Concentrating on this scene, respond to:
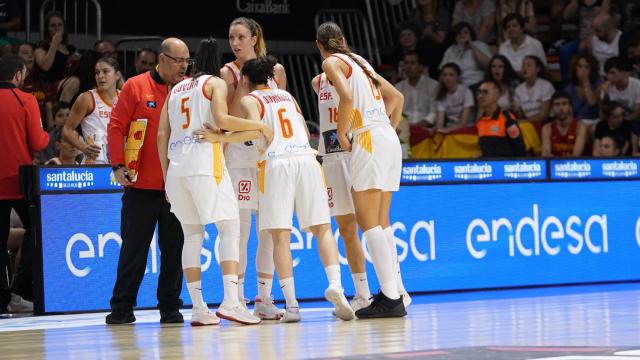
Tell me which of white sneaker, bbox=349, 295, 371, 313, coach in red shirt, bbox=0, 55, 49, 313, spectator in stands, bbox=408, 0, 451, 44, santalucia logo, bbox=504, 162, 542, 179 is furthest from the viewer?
spectator in stands, bbox=408, 0, 451, 44

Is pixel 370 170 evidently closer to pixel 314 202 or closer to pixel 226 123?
pixel 314 202

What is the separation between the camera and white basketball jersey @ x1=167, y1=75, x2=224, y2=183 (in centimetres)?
832

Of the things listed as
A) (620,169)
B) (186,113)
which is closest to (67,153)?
(186,113)

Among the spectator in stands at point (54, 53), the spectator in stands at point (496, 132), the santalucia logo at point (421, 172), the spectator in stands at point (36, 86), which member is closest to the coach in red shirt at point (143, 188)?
the santalucia logo at point (421, 172)

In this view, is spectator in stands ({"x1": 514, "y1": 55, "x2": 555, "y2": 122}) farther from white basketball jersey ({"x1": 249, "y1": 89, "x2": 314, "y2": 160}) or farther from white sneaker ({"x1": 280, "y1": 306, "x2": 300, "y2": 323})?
white sneaker ({"x1": 280, "y1": 306, "x2": 300, "y2": 323})

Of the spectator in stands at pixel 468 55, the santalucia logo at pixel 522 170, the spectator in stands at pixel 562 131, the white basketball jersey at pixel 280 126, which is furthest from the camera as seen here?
the spectator in stands at pixel 468 55

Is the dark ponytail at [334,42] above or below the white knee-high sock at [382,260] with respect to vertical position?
above

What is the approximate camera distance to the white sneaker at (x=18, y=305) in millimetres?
10023

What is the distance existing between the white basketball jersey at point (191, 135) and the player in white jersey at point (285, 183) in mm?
326

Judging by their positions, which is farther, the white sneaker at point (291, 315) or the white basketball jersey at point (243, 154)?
the white basketball jersey at point (243, 154)

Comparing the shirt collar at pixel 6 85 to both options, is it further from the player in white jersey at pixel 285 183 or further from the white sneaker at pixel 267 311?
the white sneaker at pixel 267 311

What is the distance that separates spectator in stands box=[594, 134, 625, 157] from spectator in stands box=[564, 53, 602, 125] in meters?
1.29

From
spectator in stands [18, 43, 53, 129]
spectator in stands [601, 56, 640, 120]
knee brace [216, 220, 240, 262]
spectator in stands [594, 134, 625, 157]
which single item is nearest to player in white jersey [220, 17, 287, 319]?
knee brace [216, 220, 240, 262]

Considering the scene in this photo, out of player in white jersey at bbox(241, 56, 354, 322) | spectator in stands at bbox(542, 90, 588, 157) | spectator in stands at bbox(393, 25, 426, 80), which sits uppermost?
spectator in stands at bbox(393, 25, 426, 80)
